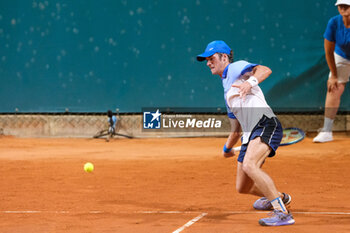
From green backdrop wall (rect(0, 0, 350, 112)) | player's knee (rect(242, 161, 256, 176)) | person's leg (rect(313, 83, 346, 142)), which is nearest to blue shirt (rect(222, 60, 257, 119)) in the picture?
player's knee (rect(242, 161, 256, 176))

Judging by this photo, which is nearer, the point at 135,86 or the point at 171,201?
the point at 171,201

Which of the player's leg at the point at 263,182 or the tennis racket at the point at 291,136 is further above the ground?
the player's leg at the point at 263,182

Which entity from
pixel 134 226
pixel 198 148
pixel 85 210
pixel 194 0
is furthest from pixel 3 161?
pixel 194 0

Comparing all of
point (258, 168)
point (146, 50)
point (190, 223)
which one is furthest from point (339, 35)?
point (146, 50)

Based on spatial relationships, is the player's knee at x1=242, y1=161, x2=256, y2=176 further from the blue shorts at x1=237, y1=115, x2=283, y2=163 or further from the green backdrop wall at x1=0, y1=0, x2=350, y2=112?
the green backdrop wall at x1=0, y1=0, x2=350, y2=112

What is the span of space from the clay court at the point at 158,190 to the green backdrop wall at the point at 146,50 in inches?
156

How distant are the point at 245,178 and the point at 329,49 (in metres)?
4.24

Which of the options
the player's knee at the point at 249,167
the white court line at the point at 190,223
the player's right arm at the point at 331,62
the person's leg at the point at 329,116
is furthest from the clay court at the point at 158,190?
the player's right arm at the point at 331,62

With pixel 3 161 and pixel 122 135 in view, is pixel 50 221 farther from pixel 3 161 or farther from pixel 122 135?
pixel 122 135

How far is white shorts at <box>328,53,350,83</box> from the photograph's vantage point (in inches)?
415

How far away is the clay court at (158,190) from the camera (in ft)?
15.4

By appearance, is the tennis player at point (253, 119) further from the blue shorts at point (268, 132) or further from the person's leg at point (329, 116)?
the person's leg at point (329, 116)

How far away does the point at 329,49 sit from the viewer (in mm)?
8195

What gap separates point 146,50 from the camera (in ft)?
55.4
